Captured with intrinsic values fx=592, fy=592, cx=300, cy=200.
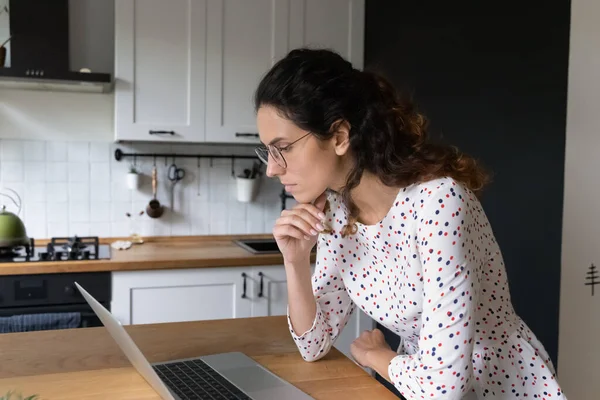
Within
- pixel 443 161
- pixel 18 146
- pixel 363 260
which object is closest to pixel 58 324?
pixel 18 146

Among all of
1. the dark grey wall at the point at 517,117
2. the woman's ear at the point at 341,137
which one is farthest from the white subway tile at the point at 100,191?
the woman's ear at the point at 341,137

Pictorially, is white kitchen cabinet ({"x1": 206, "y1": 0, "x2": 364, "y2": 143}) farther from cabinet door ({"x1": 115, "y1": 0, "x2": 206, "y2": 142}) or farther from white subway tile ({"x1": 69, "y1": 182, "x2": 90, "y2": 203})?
white subway tile ({"x1": 69, "y1": 182, "x2": 90, "y2": 203})

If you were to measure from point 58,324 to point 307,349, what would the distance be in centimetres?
161

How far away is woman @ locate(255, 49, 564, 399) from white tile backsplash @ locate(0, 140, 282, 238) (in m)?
2.04

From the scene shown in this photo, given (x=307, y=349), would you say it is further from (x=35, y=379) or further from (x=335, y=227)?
(x=35, y=379)

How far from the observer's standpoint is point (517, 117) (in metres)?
2.39

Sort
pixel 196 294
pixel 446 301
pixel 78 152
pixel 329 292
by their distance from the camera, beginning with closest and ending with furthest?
pixel 446 301
pixel 329 292
pixel 196 294
pixel 78 152

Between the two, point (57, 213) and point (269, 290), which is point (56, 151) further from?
point (269, 290)

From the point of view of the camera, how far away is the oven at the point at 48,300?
2.50m

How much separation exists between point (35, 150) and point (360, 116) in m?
2.37

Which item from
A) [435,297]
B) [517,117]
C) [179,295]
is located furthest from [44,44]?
[435,297]

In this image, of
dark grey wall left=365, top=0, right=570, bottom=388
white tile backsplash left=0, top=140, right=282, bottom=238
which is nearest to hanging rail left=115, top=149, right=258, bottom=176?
white tile backsplash left=0, top=140, right=282, bottom=238

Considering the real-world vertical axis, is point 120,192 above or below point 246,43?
below

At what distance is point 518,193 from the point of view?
2.39 m
